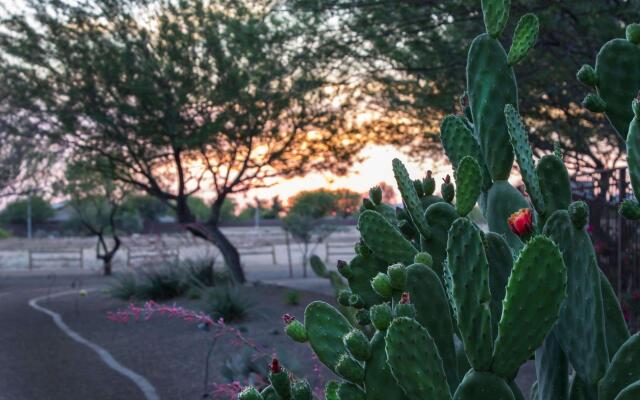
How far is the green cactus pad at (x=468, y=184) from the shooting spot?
2846 millimetres

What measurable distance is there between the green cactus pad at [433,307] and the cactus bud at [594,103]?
2.98ft

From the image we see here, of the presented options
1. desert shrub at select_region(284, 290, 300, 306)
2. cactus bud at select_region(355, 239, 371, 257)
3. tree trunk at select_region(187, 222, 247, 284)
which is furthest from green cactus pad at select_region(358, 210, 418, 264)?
tree trunk at select_region(187, 222, 247, 284)

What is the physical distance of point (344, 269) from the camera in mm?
3555

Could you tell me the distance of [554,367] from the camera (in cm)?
292

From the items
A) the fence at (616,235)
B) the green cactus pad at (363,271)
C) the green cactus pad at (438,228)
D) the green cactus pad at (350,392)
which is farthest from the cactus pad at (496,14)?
the fence at (616,235)

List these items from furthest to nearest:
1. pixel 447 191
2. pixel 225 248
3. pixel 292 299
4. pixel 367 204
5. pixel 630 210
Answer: pixel 225 248, pixel 292 299, pixel 367 204, pixel 447 191, pixel 630 210

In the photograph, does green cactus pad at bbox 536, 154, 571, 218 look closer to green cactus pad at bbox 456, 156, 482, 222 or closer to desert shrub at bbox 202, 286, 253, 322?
green cactus pad at bbox 456, 156, 482, 222

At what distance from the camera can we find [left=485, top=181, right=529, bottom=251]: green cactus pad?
321 centimetres

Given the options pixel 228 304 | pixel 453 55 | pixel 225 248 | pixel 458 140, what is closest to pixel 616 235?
pixel 453 55

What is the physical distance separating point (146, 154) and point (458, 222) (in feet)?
58.4

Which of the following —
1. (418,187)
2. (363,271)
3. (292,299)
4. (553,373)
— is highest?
Answer: (418,187)

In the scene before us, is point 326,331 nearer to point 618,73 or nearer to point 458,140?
point 458,140

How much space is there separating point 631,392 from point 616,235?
26.7 ft

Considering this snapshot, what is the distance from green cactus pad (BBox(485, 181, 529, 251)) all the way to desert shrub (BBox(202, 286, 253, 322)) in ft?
34.8
